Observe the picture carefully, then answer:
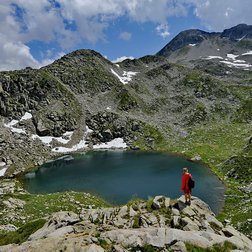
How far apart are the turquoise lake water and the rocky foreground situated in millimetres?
31376

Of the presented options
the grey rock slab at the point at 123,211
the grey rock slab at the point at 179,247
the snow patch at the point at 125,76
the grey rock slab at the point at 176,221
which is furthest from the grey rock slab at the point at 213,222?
the snow patch at the point at 125,76

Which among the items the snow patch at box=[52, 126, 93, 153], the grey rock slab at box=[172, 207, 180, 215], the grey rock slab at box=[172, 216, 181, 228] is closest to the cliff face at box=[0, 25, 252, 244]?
the snow patch at box=[52, 126, 93, 153]

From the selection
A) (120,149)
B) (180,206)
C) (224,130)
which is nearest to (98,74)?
(120,149)

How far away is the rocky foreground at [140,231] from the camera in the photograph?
2119cm

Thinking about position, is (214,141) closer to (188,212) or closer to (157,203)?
(157,203)

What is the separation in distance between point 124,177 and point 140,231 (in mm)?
58390

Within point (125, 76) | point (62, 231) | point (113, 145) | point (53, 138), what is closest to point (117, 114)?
point (113, 145)

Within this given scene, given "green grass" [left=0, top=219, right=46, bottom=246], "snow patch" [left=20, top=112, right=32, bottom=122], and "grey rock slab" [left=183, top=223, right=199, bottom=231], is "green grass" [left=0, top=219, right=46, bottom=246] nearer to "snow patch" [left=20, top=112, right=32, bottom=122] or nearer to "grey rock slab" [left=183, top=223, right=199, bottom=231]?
"grey rock slab" [left=183, top=223, right=199, bottom=231]

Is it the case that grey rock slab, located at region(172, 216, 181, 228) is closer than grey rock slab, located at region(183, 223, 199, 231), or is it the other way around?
grey rock slab, located at region(183, 223, 199, 231)

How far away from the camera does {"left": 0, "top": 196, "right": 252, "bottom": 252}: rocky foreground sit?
69.5 feet

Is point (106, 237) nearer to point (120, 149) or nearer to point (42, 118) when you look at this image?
point (120, 149)

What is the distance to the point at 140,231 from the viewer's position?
74.9 feet

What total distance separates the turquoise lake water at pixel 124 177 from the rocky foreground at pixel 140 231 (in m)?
31.4

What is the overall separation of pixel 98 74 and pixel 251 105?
→ 7679cm
